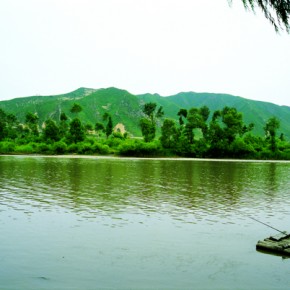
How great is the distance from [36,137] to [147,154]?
49164mm

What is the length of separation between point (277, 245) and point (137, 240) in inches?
275

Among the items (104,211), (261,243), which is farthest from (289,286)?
(104,211)

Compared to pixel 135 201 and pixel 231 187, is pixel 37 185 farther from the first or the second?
pixel 231 187

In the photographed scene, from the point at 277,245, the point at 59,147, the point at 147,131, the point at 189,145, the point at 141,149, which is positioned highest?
the point at 147,131

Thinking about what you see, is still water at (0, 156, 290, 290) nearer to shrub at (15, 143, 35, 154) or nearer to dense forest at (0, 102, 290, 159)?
dense forest at (0, 102, 290, 159)

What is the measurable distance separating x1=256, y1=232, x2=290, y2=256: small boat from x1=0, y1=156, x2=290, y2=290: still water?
1.41ft

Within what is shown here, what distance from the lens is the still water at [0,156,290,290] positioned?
1505 centimetres

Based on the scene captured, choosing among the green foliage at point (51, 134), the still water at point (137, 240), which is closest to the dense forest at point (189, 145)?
the green foliage at point (51, 134)

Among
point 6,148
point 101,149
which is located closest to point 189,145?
point 101,149

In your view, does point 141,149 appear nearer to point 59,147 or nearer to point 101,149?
point 101,149

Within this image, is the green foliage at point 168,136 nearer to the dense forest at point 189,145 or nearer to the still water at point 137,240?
the dense forest at point 189,145

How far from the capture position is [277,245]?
1802 centimetres

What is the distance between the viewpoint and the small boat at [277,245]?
17.7 metres

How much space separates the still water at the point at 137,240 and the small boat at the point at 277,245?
430 millimetres
